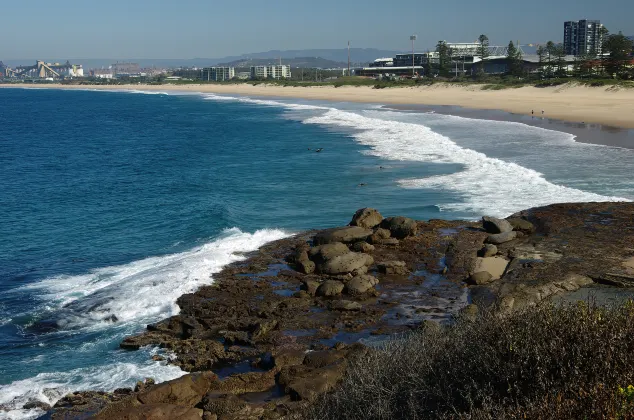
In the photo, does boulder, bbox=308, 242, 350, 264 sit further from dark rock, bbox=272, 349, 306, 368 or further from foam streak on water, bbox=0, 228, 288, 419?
dark rock, bbox=272, 349, 306, 368

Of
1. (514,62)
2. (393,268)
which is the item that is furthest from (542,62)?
(393,268)

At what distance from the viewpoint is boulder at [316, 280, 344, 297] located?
17.5 metres

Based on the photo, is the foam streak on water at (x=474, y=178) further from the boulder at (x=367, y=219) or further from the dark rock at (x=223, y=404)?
the dark rock at (x=223, y=404)

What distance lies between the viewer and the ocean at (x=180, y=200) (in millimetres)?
16031

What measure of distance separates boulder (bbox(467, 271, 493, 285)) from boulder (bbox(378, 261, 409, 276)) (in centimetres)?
197

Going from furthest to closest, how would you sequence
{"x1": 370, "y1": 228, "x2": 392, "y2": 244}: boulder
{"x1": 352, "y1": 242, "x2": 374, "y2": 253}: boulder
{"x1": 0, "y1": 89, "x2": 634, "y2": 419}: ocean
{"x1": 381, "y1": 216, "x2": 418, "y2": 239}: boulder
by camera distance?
{"x1": 381, "y1": 216, "x2": 418, "y2": 239}: boulder, {"x1": 370, "y1": 228, "x2": 392, "y2": 244}: boulder, {"x1": 352, "y1": 242, "x2": 374, "y2": 253}: boulder, {"x1": 0, "y1": 89, "x2": 634, "y2": 419}: ocean

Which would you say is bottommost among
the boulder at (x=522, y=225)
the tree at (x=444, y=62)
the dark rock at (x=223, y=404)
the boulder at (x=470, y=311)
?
the dark rock at (x=223, y=404)

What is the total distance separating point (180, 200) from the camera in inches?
1251

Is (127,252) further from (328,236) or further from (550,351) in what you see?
(550,351)

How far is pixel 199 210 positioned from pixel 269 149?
68.6 feet

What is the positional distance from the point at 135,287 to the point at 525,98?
66131 mm

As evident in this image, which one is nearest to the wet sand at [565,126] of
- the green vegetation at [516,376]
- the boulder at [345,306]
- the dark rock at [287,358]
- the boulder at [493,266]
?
the boulder at [493,266]

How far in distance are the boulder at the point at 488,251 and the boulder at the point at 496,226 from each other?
1.49m

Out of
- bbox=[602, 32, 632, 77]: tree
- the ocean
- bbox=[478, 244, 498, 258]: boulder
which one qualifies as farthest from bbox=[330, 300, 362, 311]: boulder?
bbox=[602, 32, 632, 77]: tree
